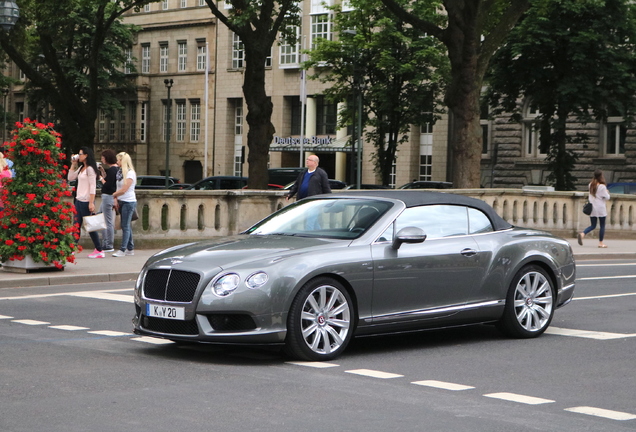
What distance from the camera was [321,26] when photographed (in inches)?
2527

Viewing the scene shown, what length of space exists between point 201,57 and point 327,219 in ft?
201

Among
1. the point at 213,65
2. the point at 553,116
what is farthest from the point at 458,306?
the point at 213,65

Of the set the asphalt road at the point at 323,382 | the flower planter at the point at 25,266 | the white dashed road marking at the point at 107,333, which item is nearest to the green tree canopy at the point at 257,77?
the flower planter at the point at 25,266

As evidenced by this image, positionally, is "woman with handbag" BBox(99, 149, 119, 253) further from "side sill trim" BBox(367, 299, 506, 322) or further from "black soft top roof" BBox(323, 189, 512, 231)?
"side sill trim" BBox(367, 299, 506, 322)

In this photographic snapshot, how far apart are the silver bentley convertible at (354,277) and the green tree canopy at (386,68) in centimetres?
3623

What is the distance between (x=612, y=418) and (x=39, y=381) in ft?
12.7

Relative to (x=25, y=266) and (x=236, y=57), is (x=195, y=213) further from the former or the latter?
(x=236, y=57)

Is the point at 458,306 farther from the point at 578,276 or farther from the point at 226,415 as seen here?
the point at 578,276

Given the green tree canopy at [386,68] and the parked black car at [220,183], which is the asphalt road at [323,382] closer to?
the parked black car at [220,183]

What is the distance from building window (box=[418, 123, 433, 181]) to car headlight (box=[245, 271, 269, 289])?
50.9 m

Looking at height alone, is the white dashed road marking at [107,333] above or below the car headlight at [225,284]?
below

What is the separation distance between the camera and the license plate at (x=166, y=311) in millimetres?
9062

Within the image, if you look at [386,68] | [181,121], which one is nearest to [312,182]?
[386,68]

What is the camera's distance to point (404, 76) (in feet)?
158
